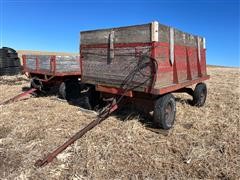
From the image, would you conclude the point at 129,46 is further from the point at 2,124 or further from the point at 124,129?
the point at 2,124

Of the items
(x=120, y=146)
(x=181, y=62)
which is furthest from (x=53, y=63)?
(x=120, y=146)

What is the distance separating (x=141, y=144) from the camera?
4.48 m

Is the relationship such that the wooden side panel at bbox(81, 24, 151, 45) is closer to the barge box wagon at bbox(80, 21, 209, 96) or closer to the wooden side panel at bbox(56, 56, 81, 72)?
the barge box wagon at bbox(80, 21, 209, 96)

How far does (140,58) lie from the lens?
4875mm

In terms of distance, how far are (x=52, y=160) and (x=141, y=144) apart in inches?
59.6

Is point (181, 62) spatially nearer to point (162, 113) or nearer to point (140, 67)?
point (140, 67)

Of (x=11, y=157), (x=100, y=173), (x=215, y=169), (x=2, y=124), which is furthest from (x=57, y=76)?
(x=215, y=169)

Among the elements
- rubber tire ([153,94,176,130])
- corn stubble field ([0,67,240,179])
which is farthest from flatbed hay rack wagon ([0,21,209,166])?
corn stubble field ([0,67,240,179])

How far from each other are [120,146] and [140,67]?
1.54 m

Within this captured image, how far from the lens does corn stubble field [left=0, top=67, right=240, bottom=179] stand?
11.9 ft

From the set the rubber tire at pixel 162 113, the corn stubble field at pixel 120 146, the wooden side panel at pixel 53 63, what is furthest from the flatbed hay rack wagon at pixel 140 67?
the wooden side panel at pixel 53 63

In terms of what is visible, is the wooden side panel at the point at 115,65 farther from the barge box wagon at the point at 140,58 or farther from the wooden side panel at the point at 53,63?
the wooden side panel at the point at 53,63

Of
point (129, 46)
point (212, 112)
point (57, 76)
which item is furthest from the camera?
point (57, 76)

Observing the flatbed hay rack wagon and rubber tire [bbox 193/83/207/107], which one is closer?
the flatbed hay rack wagon
